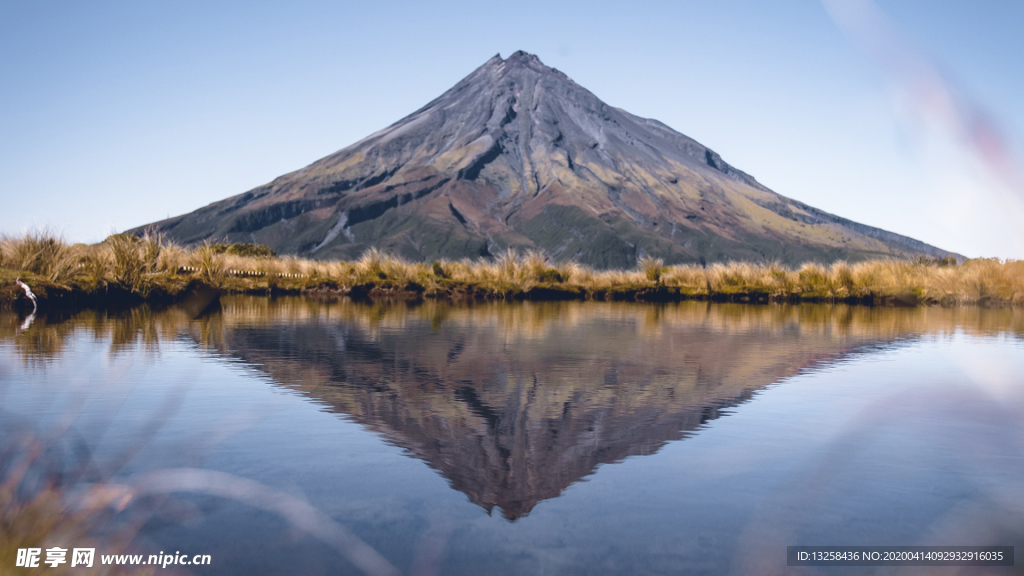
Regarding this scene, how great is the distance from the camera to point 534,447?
12.9 feet

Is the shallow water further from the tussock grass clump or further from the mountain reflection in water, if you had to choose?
the tussock grass clump

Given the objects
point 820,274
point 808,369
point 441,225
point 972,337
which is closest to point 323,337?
point 808,369

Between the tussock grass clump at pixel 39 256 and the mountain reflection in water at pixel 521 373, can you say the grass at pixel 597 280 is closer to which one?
the tussock grass clump at pixel 39 256

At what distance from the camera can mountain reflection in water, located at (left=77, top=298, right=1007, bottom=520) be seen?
3834 millimetres

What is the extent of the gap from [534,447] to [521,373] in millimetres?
2642

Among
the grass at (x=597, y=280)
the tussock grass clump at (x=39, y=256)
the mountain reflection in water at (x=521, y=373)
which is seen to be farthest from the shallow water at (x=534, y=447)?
the grass at (x=597, y=280)

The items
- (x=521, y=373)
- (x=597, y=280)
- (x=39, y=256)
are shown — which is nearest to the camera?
(x=521, y=373)

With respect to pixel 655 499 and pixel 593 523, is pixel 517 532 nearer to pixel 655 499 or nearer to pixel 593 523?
pixel 593 523

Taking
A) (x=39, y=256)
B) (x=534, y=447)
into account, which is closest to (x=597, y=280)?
(x=39, y=256)

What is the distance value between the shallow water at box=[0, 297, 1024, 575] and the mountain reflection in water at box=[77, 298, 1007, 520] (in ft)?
0.10

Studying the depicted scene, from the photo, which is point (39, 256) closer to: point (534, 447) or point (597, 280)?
point (534, 447)

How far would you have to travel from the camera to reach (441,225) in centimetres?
19688

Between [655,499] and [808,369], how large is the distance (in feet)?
15.0

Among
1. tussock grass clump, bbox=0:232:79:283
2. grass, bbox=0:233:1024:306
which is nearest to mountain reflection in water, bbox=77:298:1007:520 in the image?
tussock grass clump, bbox=0:232:79:283
